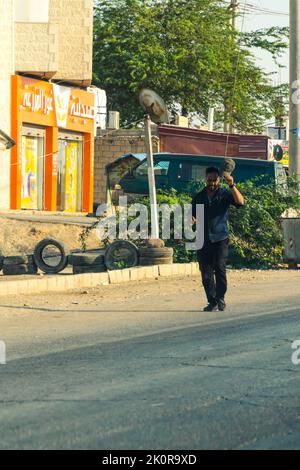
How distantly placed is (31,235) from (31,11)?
1307 cm

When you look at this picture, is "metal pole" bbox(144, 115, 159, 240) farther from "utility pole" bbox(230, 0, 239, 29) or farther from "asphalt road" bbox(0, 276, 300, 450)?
"utility pole" bbox(230, 0, 239, 29)

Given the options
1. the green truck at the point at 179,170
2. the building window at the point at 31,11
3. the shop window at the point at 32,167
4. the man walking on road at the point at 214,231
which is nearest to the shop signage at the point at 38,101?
the shop window at the point at 32,167

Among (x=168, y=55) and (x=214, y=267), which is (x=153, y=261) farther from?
(x=168, y=55)

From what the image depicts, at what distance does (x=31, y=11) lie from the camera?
38.0 metres

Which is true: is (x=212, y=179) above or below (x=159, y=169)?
below

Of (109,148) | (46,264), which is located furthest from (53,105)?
(46,264)

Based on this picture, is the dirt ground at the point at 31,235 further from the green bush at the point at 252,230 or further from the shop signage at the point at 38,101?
the shop signage at the point at 38,101

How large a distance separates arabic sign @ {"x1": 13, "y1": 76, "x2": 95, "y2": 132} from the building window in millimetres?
2248

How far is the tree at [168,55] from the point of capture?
56094 mm

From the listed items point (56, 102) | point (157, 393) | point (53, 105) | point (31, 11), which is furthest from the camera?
point (56, 102)

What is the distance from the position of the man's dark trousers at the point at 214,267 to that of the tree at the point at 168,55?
135 feet

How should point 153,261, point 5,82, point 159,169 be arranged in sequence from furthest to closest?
point 5,82 → point 159,169 → point 153,261

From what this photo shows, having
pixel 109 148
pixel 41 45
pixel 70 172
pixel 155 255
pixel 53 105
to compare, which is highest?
pixel 41 45

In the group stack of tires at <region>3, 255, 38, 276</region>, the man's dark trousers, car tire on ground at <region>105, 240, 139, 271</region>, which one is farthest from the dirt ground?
the man's dark trousers
